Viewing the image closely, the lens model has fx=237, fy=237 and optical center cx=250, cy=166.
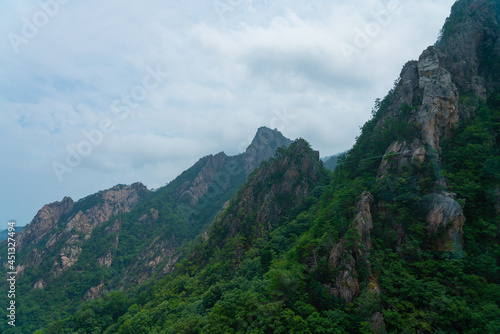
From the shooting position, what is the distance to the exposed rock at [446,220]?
2319 centimetres

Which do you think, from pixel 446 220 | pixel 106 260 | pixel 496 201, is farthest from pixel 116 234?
pixel 496 201

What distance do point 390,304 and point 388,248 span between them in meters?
6.13


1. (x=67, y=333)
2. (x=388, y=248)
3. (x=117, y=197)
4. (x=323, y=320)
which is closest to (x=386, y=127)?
(x=388, y=248)

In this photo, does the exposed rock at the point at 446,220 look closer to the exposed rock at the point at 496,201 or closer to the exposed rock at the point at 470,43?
the exposed rock at the point at 496,201

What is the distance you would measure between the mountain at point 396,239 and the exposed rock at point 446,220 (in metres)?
0.10

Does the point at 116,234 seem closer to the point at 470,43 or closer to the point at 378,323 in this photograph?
the point at 378,323

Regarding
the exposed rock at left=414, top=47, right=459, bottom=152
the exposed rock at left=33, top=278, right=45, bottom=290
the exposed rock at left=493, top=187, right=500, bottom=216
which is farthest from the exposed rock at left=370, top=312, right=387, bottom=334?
the exposed rock at left=33, top=278, right=45, bottom=290

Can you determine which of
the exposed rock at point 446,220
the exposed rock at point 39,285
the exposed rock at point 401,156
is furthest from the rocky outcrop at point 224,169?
the exposed rock at point 446,220

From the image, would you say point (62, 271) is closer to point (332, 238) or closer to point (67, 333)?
point (67, 333)

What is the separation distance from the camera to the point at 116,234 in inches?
4779

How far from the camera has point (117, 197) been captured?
154 m

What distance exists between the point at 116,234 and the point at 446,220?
13455cm

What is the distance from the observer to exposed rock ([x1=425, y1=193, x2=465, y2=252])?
23188 millimetres

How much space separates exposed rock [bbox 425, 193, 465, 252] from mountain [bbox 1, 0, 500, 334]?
10 cm
